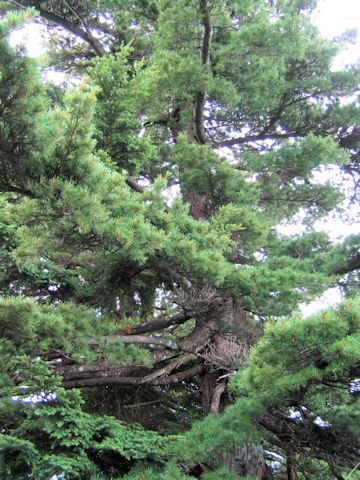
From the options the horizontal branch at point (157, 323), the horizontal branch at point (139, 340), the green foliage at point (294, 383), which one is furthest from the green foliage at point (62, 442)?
the horizontal branch at point (157, 323)

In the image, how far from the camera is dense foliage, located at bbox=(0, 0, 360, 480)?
140 inches

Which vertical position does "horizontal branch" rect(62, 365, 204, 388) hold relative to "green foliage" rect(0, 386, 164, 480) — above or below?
above

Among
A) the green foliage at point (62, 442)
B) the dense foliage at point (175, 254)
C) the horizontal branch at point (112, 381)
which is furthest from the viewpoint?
the horizontal branch at point (112, 381)

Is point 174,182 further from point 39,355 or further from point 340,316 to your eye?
point 340,316

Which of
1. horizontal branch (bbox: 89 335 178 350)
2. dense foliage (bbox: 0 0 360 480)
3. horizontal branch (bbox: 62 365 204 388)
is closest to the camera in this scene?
dense foliage (bbox: 0 0 360 480)

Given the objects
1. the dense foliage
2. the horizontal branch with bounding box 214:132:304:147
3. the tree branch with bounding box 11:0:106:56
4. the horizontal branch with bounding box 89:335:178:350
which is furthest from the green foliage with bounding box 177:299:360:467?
the tree branch with bounding box 11:0:106:56

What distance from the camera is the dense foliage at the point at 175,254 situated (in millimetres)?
3545

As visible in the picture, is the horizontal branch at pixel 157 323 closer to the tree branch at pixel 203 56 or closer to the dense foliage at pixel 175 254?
the dense foliage at pixel 175 254

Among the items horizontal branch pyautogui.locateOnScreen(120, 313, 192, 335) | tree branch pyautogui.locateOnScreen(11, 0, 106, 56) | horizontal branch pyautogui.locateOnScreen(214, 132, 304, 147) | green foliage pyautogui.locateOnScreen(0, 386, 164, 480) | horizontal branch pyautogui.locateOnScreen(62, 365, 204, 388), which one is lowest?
green foliage pyautogui.locateOnScreen(0, 386, 164, 480)

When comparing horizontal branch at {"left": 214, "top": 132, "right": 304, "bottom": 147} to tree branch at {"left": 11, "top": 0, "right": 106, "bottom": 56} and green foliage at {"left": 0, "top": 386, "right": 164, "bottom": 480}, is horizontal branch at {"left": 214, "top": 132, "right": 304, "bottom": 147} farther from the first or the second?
green foliage at {"left": 0, "top": 386, "right": 164, "bottom": 480}

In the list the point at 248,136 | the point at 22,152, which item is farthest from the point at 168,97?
the point at 22,152

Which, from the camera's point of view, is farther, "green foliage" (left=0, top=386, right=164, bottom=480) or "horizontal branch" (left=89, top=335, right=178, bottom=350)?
"horizontal branch" (left=89, top=335, right=178, bottom=350)

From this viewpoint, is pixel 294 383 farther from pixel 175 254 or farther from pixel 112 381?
pixel 112 381

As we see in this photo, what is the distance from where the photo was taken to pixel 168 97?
7.23 m
